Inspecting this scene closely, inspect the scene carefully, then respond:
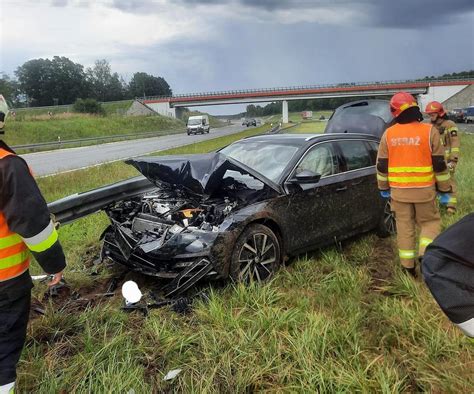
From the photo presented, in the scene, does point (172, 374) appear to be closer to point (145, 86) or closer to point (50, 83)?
point (50, 83)

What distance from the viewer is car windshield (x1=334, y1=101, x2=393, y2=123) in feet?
28.6

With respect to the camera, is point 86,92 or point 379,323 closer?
point 379,323

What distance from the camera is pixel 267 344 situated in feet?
10.6

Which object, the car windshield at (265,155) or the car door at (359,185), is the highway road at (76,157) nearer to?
the car windshield at (265,155)

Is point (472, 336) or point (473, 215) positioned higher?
point (473, 215)

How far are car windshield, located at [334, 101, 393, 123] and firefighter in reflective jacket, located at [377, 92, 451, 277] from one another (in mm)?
4235

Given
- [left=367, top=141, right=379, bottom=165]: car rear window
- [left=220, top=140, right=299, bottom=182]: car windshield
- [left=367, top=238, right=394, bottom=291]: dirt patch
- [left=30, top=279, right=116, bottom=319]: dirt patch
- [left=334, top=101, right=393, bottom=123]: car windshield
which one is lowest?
[left=367, top=238, right=394, bottom=291]: dirt patch

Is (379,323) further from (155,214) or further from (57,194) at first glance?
(57,194)

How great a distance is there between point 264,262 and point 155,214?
123 cm

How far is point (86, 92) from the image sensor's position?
101m

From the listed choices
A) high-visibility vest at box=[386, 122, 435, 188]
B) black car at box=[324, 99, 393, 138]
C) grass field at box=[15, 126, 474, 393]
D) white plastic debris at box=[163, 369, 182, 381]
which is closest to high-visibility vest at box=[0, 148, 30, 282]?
grass field at box=[15, 126, 474, 393]

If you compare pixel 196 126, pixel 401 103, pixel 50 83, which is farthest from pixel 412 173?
pixel 50 83

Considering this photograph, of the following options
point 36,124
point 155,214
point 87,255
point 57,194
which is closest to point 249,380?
point 155,214

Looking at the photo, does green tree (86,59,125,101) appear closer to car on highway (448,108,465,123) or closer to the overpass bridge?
the overpass bridge
